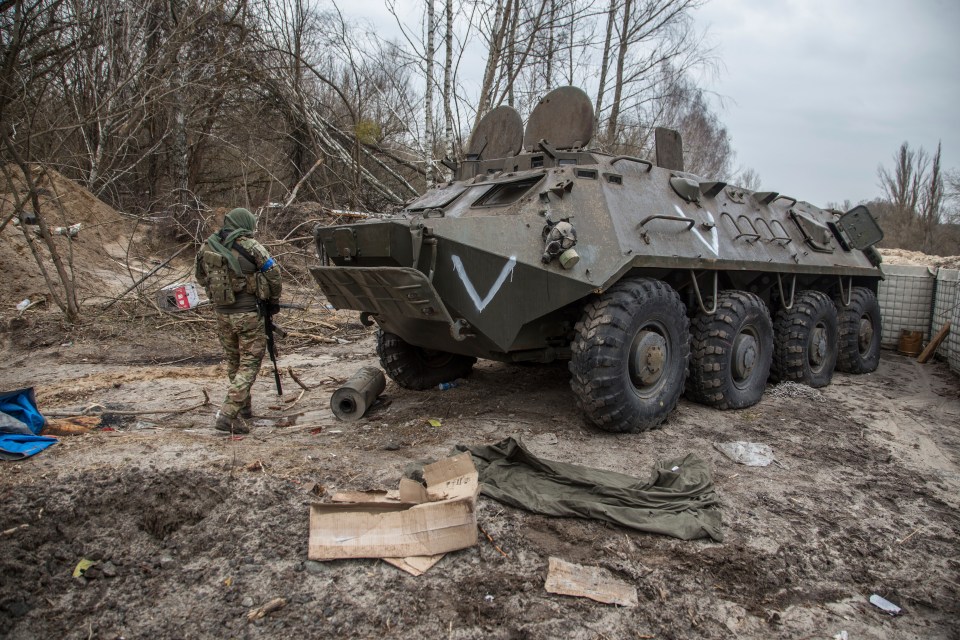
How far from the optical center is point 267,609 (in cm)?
248

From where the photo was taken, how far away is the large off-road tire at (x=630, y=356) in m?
4.39

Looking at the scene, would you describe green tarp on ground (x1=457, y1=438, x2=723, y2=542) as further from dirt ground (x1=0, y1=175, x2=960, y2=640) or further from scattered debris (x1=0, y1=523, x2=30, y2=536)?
scattered debris (x1=0, y1=523, x2=30, y2=536)

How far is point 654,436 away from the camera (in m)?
4.73

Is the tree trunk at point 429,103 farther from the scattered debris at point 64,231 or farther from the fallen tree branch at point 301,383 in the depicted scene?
the scattered debris at point 64,231

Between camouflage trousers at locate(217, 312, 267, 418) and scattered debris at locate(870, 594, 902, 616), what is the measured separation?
3.99 m

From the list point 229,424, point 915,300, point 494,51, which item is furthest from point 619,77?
point 229,424

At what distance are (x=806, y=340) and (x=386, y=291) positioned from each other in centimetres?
454

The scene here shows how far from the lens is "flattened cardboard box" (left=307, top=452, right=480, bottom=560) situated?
112 inches

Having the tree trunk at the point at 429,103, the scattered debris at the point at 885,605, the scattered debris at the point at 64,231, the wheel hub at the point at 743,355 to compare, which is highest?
the tree trunk at the point at 429,103

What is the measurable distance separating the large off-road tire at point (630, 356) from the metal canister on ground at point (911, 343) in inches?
245

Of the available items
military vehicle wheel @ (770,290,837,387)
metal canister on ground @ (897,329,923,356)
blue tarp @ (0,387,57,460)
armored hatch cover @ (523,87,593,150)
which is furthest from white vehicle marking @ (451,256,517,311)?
metal canister on ground @ (897,329,923,356)

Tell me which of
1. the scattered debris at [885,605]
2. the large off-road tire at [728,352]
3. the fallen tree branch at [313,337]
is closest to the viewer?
the scattered debris at [885,605]

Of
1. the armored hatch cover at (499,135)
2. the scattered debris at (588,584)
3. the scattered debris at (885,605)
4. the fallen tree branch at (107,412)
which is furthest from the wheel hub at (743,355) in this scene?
the fallen tree branch at (107,412)

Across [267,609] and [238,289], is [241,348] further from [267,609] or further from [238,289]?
[267,609]
